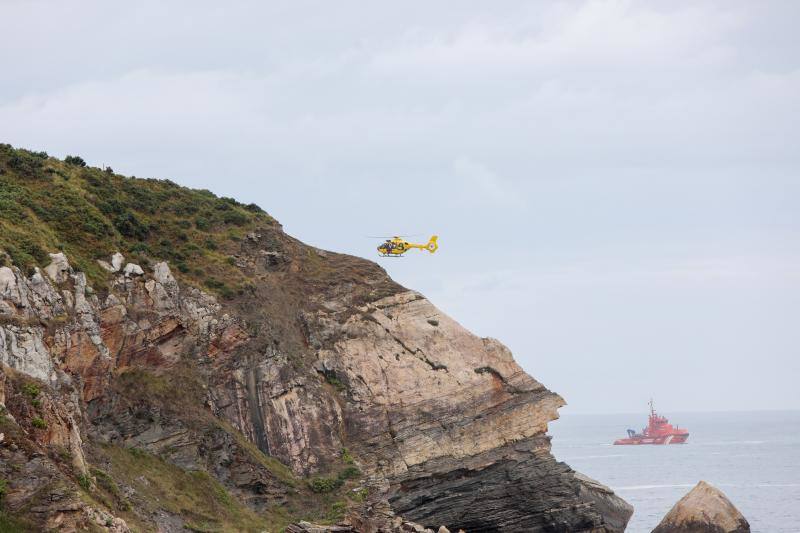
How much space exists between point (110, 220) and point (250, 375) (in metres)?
12.9

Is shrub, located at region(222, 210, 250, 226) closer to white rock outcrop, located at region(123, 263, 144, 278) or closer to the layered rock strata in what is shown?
the layered rock strata

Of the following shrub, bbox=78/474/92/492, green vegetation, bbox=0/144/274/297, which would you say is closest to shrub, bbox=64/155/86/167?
green vegetation, bbox=0/144/274/297

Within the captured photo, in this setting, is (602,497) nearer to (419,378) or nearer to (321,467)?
(419,378)

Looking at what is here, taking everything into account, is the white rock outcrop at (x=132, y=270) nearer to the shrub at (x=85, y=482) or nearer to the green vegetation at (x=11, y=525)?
the shrub at (x=85, y=482)

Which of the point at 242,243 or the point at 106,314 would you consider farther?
the point at 242,243

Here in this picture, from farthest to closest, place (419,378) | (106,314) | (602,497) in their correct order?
1. (602,497)
2. (419,378)
3. (106,314)

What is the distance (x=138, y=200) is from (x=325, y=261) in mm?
12728

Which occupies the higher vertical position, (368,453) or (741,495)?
(368,453)

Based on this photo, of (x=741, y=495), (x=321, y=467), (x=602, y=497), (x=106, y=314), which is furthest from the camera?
(x=741, y=495)

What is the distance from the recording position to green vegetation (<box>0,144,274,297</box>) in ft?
194

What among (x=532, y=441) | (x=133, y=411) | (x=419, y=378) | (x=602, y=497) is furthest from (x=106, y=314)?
(x=602, y=497)

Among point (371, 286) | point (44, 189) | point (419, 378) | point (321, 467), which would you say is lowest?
point (321, 467)

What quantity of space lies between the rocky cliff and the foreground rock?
19.4 feet

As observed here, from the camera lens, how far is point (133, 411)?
2259 inches
